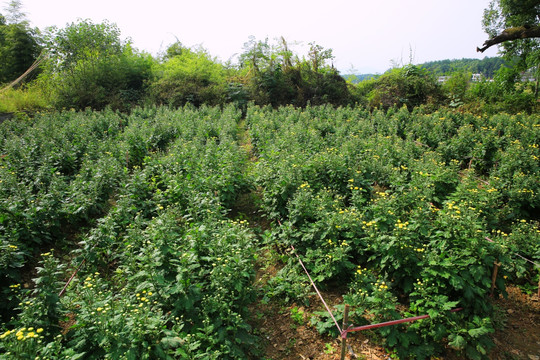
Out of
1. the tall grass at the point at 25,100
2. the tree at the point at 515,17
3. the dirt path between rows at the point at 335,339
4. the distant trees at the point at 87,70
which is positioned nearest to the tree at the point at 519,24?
the tree at the point at 515,17

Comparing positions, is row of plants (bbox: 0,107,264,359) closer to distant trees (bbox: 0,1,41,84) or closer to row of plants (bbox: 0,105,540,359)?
row of plants (bbox: 0,105,540,359)

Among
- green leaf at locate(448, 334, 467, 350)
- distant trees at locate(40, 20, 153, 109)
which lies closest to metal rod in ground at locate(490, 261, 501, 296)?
green leaf at locate(448, 334, 467, 350)

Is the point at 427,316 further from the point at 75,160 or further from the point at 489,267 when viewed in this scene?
the point at 75,160

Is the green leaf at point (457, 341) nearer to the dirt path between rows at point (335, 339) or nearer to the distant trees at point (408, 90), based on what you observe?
the dirt path between rows at point (335, 339)

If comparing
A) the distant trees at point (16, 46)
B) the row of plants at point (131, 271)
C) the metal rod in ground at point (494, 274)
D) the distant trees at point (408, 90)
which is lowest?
the metal rod in ground at point (494, 274)

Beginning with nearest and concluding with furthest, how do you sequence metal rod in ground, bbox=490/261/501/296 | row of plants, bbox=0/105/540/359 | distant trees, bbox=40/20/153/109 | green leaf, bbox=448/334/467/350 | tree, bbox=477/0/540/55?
row of plants, bbox=0/105/540/359 → green leaf, bbox=448/334/467/350 → metal rod in ground, bbox=490/261/501/296 → tree, bbox=477/0/540/55 → distant trees, bbox=40/20/153/109

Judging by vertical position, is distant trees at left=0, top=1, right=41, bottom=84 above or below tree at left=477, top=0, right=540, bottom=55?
above

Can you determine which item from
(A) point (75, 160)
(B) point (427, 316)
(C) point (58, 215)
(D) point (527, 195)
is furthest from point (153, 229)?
(D) point (527, 195)

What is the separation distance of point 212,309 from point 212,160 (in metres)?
4.26

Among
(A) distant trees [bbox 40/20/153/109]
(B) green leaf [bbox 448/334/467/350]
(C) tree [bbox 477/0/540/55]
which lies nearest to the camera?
(B) green leaf [bbox 448/334/467/350]

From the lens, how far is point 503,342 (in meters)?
3.80

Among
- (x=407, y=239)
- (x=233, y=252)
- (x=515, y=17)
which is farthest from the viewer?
(x=515, y=17)

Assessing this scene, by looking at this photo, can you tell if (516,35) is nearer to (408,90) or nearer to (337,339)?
(408,90)

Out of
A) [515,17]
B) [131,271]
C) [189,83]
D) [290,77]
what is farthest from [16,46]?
[515,17]
